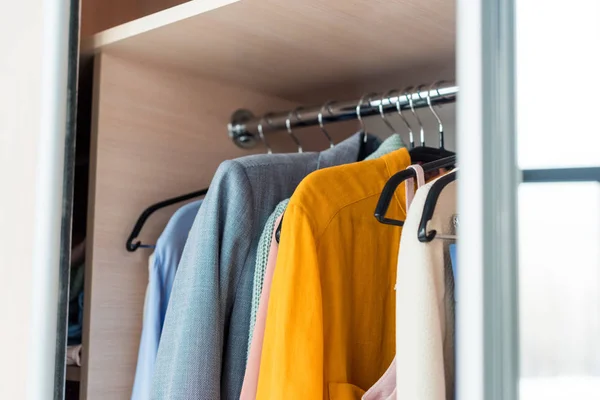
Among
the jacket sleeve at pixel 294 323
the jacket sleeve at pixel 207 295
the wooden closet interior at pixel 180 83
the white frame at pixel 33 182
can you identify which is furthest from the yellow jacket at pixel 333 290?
the white frame at pixel 33 182

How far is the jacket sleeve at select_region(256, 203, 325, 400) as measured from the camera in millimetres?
786

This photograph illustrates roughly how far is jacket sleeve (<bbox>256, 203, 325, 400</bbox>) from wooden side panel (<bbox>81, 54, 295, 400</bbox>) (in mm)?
402

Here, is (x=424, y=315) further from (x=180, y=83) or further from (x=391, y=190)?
(x=180, y=83)

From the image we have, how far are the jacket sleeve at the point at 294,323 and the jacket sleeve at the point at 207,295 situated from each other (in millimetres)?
107

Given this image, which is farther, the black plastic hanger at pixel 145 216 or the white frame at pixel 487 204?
the black plastic hanger at pixel 145 216

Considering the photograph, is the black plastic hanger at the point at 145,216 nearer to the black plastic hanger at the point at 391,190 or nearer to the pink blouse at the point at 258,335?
the pink blouse at the point at 258,335

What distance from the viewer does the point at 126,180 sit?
1.17 m

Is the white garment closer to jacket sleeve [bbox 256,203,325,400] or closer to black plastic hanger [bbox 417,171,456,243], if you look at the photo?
black plastic hanger [bbox 417,171,456,243]

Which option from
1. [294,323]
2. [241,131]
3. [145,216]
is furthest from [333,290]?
[241,131]

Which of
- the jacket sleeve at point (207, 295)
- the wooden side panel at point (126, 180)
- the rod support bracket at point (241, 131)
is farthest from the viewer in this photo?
the rod support bracket at point (241, 131)

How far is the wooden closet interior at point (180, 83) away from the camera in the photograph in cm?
101

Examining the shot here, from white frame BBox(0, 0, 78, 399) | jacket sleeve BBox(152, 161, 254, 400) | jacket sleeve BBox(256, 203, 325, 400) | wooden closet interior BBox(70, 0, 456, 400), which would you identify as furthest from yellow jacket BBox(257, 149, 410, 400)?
white frame BBox(0, 0, 78, 399)

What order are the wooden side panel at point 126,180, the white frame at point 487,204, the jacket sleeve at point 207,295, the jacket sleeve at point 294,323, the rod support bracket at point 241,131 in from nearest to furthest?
the white frame at point 487,204, the jacket sleeve at point 294,323, the jacket sleeve at point 207,295, the wooden side panel at point 126,180, the rod support bracket at point 241,131

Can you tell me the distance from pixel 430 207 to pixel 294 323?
21 centimetres
